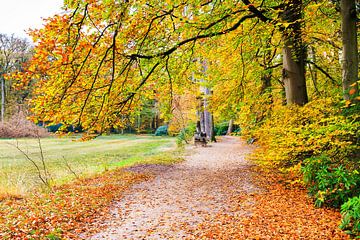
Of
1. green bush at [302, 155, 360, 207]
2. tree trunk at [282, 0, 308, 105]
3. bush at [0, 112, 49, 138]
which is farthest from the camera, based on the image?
bush at [0, 112, 49, 138]

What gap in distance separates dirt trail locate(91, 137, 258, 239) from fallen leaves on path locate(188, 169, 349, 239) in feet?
0.87

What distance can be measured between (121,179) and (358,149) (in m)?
5.90

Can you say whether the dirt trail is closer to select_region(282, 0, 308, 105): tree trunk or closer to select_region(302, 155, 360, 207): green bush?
select_region(302, 155, 360, 207): green bush

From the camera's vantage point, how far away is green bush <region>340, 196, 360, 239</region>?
12.3ft

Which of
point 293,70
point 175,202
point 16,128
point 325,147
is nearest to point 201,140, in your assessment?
point 293,70

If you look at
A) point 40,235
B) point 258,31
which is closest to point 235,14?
point 258,31

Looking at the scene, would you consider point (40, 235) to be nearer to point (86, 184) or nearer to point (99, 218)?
point (99, 218)

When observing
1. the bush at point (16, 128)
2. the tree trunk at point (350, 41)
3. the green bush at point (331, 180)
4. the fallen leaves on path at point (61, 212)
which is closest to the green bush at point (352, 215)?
the green bush at point (331, 180)

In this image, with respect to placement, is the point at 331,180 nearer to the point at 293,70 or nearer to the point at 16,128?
the point at 293,70

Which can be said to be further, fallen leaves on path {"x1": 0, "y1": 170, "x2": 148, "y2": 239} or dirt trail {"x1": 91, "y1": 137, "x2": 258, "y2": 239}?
dirt trail {"x1": 91, "y1": 137, "x2": 258, "y2": 239}

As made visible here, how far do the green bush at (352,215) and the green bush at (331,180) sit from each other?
542mm

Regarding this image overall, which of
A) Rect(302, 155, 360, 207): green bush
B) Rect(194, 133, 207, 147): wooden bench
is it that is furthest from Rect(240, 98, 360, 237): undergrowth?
Rect(194, 133, 207, 147): wooden bench

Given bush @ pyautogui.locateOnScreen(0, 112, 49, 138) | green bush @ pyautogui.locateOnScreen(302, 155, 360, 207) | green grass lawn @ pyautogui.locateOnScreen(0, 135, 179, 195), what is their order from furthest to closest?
1. bush @ pyautogui.locateOnScreen(0, 112, 49, 138)
2. green grass lawn @ pyautogui.locateOnScreen(0, 135, 179, 195)
3. green bush @ pyautogui.locateOnScreen(302, 155, 360, 207)

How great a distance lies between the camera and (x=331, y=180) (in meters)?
5.05
